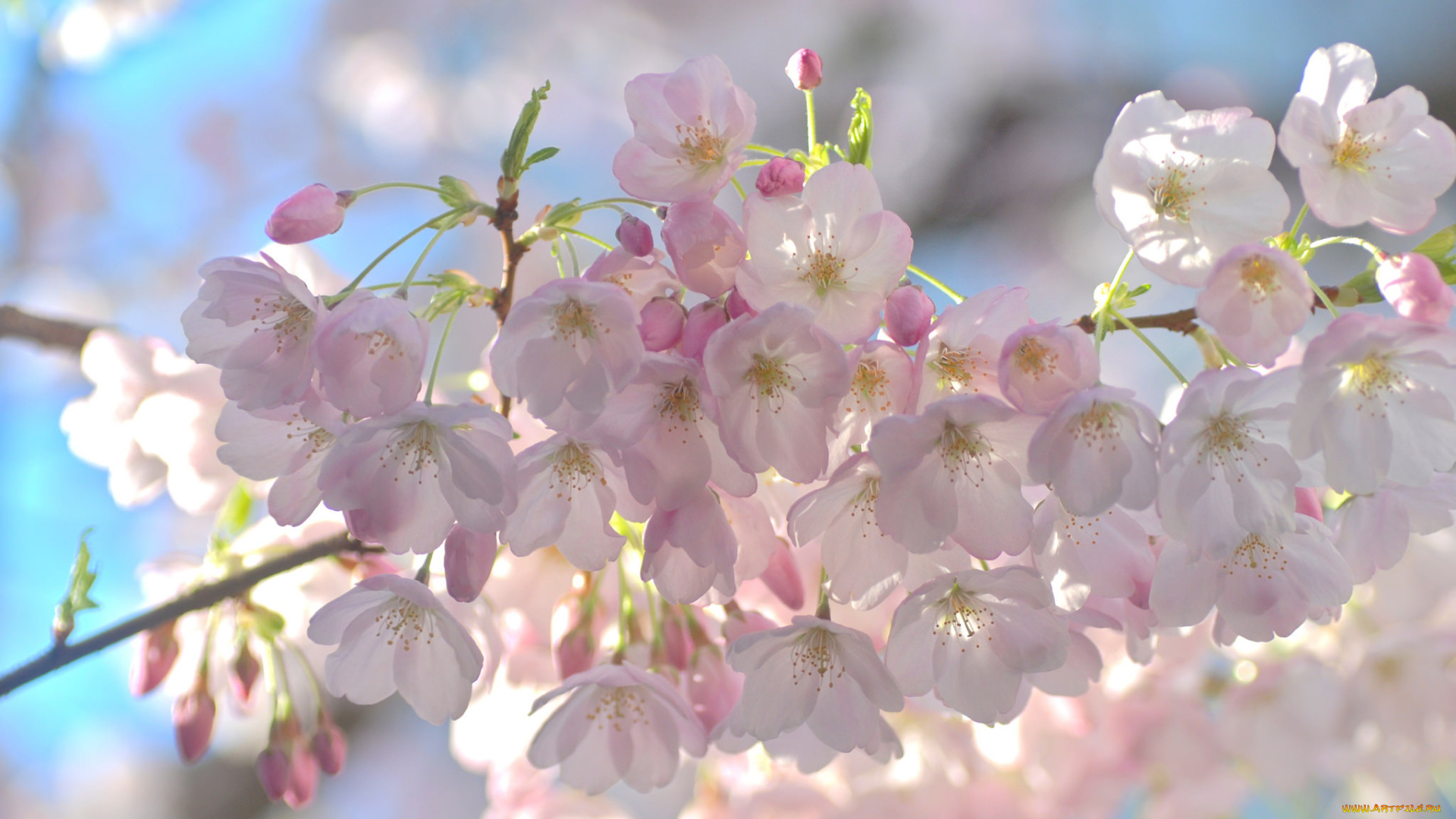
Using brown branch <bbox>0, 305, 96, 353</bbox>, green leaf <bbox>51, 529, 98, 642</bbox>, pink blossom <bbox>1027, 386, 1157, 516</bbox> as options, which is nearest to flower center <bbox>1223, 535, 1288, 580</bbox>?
pink blossom <bbox>1027, 386, 1157, 516</bbox>

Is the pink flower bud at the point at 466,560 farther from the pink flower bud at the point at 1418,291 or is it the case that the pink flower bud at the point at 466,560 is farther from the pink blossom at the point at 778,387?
the pink flower bud at the point at 1418,291

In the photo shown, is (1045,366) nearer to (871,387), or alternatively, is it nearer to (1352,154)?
(871,387)

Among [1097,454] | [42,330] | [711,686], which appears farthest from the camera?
[42,330]

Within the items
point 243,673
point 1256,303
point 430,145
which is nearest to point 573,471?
point 1256,303

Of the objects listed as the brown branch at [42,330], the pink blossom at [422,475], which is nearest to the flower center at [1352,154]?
the pink blossom at [422,475]

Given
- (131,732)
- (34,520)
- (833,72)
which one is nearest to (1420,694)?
(833,72)

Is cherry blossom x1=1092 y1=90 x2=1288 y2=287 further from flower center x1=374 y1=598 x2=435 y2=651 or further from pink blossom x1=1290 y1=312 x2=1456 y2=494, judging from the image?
flower center x1=374 y1=598 x2=435 y2=651

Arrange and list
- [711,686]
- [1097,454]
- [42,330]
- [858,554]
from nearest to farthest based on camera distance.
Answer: [1097,454], [858,554], [711,686], [42,330]
